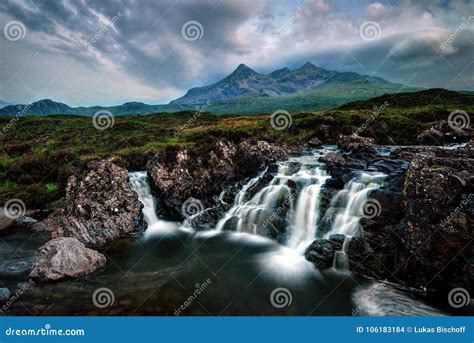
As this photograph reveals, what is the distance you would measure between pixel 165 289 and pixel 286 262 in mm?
6921

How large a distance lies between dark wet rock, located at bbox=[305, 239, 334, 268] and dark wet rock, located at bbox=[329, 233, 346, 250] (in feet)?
0.67

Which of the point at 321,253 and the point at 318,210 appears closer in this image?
the point at 321,253

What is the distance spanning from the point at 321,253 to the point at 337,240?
1.17 m

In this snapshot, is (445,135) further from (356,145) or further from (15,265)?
(15,265)

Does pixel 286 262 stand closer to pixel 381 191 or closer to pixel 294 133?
pixel 381 191

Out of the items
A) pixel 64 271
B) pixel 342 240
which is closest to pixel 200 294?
pixel 64 271

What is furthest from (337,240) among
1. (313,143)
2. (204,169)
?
(313,143)

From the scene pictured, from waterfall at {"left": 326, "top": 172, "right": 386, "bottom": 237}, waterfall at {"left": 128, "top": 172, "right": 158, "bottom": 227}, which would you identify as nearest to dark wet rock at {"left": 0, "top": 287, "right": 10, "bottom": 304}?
waterfall at {"left": 128, "top": 172, "right": 158, "bottom": 227}

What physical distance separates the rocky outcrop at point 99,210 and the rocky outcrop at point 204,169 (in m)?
2.99

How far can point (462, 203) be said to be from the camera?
12.9 m

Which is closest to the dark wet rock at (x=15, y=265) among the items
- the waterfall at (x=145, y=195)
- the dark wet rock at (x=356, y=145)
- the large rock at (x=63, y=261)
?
the large rock at (x=63, y=261)

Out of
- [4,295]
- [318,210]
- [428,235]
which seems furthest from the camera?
[318,210]

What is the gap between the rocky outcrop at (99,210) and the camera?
65.4ft

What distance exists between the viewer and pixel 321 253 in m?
16.1
